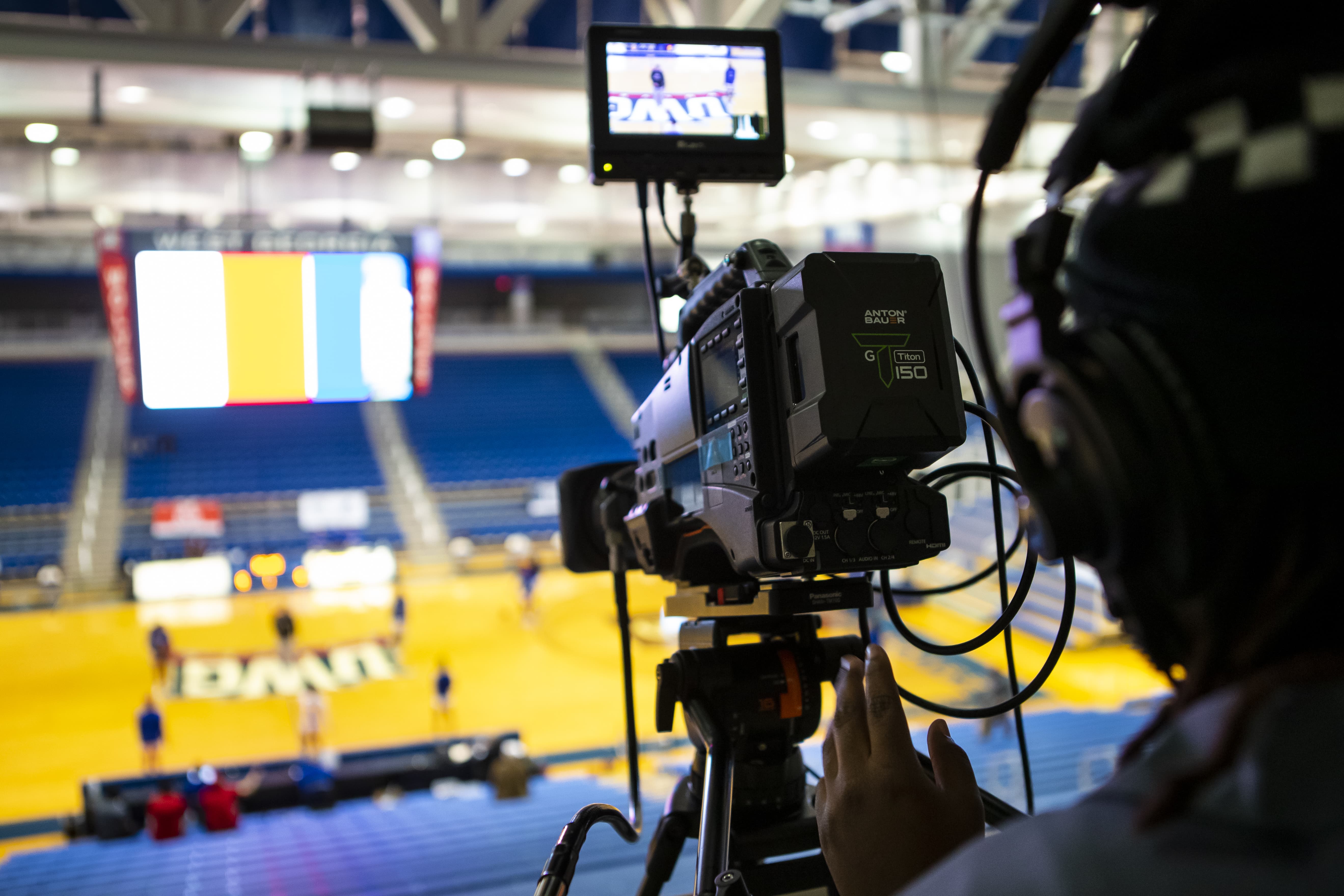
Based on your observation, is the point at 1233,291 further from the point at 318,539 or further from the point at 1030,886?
the point at 318,539

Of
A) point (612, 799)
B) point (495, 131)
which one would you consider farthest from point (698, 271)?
point (495, 131)

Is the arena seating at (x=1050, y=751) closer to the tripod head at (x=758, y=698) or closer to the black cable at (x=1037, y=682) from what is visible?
the tripod head at (x=758, y=698)

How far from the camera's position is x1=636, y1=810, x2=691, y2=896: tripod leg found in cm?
129

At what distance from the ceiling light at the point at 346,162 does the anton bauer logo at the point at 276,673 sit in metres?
5.27

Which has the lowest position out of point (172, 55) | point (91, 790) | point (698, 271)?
point (91, 790)

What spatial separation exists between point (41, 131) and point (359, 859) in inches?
215

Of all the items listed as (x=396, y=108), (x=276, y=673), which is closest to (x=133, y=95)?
(x=396, y=108)

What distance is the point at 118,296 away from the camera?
619 centimetres

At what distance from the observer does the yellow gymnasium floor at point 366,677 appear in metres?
7.53

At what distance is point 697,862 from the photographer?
3.64 ft

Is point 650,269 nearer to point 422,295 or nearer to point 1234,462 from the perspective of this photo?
point 1234,462

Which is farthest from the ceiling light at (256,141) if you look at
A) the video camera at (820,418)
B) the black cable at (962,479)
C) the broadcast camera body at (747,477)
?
the black cable at (962,479)

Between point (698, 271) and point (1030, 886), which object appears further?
point (698, 271)

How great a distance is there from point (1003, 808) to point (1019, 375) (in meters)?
0.72
